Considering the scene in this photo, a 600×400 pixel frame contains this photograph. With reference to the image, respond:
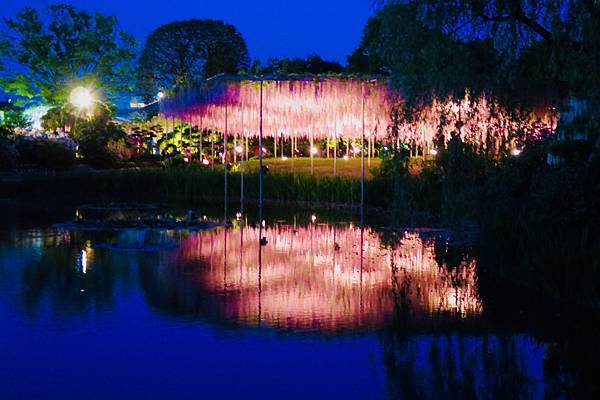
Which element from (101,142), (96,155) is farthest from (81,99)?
(96,155)

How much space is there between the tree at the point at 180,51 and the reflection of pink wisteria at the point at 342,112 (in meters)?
27.5

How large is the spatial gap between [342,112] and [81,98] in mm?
27253

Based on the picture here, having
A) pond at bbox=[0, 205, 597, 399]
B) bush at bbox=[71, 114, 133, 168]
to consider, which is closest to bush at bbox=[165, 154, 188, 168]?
bush at bbox=[71, 114, 133, 168]

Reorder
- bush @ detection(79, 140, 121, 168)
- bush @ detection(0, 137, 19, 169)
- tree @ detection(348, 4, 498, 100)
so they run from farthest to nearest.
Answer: bush @ detection(79, 140, 121, 168) < bush @ detection(0, 137, 19, 169) < tree @ detection(348, 4, 498, 100)

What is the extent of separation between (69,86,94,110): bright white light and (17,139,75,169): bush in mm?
12153

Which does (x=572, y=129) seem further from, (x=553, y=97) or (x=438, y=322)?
(x=438, y=322)

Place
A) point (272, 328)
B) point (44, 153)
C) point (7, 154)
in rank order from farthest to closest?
point (44, 153) < point (7, 154) < point (272, 328)

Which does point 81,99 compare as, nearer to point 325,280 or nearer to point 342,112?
point 342,112

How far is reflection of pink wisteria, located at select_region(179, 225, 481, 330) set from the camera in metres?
8.58

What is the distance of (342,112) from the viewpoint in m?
26.4

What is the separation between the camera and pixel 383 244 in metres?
14.6

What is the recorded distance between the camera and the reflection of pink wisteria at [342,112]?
11.5 meters

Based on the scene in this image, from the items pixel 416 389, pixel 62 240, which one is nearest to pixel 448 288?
pixel 416 389

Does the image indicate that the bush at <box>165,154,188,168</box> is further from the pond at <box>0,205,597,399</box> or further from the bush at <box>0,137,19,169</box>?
the pond at <box>0,205,597,399</box>
